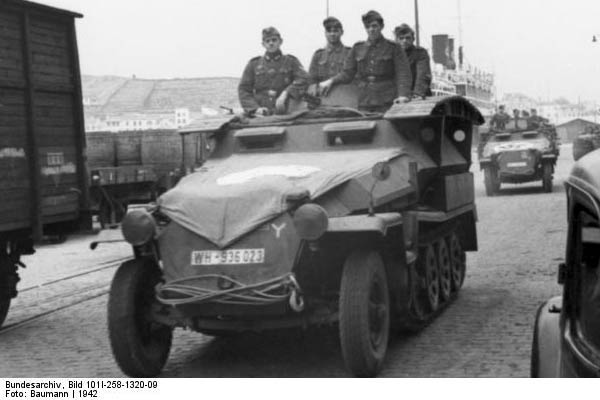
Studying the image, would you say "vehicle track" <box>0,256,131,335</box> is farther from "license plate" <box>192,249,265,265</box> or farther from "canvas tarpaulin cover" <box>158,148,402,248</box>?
"license plate" <box>192,249,265,265</box>

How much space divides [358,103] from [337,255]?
3070 mm

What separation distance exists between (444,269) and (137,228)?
3.33 m

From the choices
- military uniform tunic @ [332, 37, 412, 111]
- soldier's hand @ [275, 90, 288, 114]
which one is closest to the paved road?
military uniform tunic @ [332, 37, 412, 111]

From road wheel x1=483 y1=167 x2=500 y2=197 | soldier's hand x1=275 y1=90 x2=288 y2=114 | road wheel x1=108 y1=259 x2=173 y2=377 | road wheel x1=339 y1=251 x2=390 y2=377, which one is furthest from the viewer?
road wheel x1=483 y1=167 x2=500 y2=197

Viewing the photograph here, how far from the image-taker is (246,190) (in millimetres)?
6113

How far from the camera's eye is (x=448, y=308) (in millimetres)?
8195

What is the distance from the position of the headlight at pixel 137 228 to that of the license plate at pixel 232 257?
0.37 metres

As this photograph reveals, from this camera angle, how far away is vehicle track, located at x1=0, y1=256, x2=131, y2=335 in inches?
336

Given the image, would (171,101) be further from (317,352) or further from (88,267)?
(317,352)

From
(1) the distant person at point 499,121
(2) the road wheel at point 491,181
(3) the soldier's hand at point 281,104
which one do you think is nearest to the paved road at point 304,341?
(3) the soldier's hand at point 281,104

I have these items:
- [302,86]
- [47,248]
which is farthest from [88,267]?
[302,86]

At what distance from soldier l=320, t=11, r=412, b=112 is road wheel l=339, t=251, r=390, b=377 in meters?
3.04

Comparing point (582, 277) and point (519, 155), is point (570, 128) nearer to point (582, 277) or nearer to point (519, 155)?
point (519, 155)

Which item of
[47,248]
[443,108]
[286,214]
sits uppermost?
[443,108]
